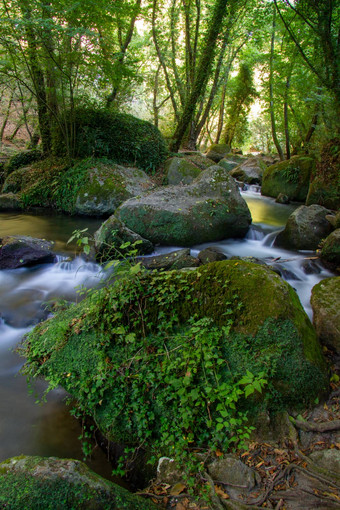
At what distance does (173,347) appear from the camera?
8.89 ft

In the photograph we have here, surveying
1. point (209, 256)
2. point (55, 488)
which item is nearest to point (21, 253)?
point (209, 256)

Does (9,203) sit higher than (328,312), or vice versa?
(328,312)

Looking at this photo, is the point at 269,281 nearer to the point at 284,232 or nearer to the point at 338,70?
the point at 284,232

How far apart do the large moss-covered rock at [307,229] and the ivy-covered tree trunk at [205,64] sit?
805cm

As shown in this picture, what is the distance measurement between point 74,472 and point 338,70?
8.66m

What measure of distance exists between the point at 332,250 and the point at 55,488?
593 cm

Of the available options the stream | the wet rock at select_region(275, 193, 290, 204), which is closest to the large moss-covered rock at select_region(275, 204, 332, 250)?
the stream

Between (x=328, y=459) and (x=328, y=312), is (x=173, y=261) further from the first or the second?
(x=328, y=459)

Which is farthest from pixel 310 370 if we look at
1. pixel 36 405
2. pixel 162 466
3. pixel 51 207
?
pixel 51 207

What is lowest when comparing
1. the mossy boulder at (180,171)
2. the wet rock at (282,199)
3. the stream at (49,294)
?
the stream at (49,294)

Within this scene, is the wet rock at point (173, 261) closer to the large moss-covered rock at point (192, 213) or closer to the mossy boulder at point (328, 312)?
the large moss-covered rock at point (192, 213)

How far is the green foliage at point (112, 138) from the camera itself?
10984 mm

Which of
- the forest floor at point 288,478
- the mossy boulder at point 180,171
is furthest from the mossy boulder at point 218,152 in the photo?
the forest floor at point 288,478

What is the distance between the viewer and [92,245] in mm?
6586
